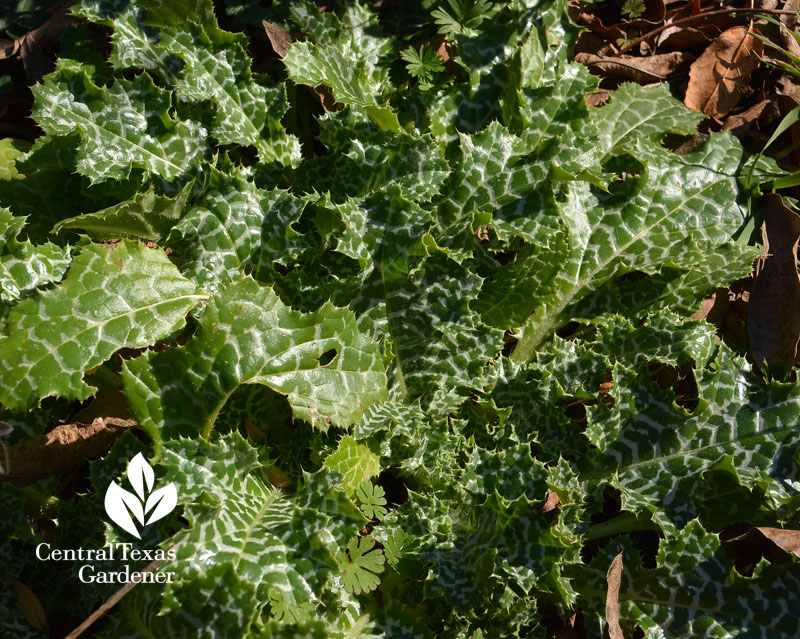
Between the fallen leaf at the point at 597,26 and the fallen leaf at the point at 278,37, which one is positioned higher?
the fallen leaf at the point at 278,37

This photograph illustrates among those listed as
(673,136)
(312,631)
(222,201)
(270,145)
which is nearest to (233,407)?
(222,201)

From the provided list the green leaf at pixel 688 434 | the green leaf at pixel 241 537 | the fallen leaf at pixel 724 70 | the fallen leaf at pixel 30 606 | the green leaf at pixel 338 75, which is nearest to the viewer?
the green leaf at pixel 241 537

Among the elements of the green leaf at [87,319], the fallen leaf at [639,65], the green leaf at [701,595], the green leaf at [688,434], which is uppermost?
the green leaf at [87,319]

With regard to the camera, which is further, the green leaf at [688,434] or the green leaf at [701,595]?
the green leaf at [688,434]

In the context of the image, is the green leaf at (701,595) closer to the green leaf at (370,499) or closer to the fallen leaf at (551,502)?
the fallen leaf at (551,502)

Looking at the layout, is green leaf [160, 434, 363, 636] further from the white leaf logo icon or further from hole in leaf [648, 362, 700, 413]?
hole in leaf [648, 362, 700, 413]

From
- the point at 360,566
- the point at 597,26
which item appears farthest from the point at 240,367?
the point at 597,26

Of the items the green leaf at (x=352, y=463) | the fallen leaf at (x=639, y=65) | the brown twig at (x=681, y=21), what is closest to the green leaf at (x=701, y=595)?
the green leaf at (x=352, y=463)

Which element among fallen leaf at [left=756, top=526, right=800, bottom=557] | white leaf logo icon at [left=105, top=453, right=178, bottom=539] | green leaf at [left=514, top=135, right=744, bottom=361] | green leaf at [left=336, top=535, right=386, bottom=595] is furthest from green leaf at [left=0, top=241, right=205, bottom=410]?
fallen leaf at [left=756, top=526, right=800, bottom=557]

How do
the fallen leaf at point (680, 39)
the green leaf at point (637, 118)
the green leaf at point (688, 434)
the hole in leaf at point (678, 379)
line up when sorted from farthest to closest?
the fallen leaf at point (680, 39)
the green leaf at point (637, 118)
the hole in leaf at point (678, 379)
the green leaf at point (688, 434)
